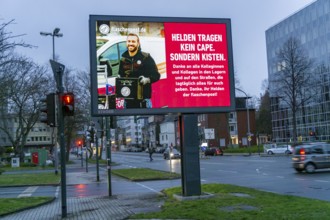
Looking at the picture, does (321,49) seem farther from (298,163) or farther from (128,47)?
(128,47)

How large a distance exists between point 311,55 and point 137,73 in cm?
7835

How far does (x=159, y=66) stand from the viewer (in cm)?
1348

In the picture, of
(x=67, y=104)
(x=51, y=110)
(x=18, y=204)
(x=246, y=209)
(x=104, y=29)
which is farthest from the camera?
(x=18, y=204)

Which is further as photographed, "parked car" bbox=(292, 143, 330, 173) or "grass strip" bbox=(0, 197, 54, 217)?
"parked car" bbox=(292, 143, 330, 173)

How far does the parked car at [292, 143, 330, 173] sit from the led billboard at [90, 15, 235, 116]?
528 inches

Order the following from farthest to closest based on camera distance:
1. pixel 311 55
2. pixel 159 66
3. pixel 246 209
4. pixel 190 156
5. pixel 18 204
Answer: pixel 311 55, pixel 18 204, pixel 190 156, pixel 159 66, pixel 246 209

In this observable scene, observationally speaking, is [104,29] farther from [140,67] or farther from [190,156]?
[190,156]

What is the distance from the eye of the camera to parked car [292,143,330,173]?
25.7 m

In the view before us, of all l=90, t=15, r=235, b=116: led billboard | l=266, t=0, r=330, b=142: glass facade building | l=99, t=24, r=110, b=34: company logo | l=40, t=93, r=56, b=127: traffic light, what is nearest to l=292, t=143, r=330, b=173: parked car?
l=90, t=15, r=235, b=116: led billboard

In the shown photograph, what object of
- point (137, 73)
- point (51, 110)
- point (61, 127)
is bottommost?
point (61, 127)

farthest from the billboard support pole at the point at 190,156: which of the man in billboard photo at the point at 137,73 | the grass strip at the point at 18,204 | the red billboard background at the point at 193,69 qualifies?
the grass strip at the point at 18,204

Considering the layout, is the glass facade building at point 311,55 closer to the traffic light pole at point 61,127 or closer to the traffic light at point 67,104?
the traffic light pole at point 61,127

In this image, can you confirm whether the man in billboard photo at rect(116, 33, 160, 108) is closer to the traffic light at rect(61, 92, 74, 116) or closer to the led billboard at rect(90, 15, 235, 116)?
the led billboard at rect(90, 15, 235, 116)

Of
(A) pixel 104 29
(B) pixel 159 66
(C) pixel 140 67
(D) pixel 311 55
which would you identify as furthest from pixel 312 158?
(D) pixel 311 55
